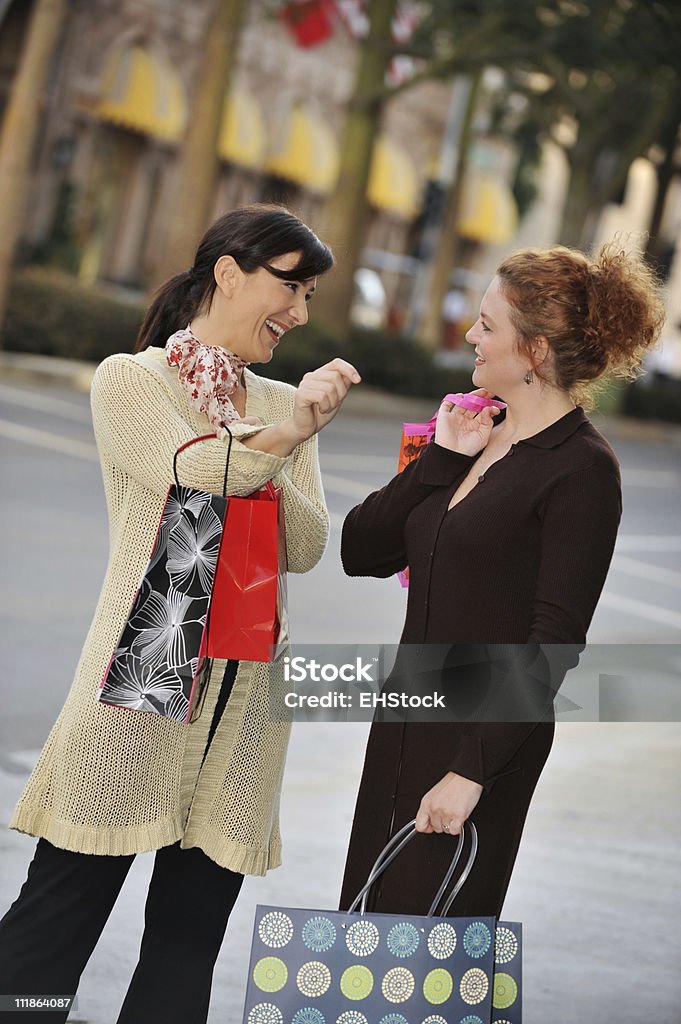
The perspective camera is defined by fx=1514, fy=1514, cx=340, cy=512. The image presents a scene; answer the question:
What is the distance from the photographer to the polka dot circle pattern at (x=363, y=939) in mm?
2383

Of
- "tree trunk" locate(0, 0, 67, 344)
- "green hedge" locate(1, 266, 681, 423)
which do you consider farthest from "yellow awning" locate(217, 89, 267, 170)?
"tree trunk" locate(0, 0, 67, 344)

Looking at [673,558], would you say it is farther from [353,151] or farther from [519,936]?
[353,151]

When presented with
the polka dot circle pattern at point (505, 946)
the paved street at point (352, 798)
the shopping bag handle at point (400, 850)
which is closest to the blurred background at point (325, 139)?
the paved street at point (352, 798)

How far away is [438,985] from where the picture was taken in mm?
2402

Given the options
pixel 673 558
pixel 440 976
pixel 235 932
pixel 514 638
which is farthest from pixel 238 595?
pixel 673 558

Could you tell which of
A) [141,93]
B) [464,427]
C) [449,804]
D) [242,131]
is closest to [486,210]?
[242,131]

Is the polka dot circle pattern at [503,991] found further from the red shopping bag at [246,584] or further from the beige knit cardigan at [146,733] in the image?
the red shopping bag at [246,584]

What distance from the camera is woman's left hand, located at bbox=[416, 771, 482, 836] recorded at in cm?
252

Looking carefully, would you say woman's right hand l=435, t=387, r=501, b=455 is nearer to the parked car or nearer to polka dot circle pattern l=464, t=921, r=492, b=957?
polka dot circle pattern l=464, t=921, r=492, b=957

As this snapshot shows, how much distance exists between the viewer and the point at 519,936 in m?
2.51

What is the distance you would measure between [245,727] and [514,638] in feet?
1.71

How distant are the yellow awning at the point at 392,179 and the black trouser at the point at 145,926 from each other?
111 feet

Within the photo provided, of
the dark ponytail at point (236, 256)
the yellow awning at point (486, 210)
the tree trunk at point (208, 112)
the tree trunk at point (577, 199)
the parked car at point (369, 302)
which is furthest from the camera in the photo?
the yellow awning at point (486, 210)

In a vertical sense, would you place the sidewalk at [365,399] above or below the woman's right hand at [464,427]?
above
